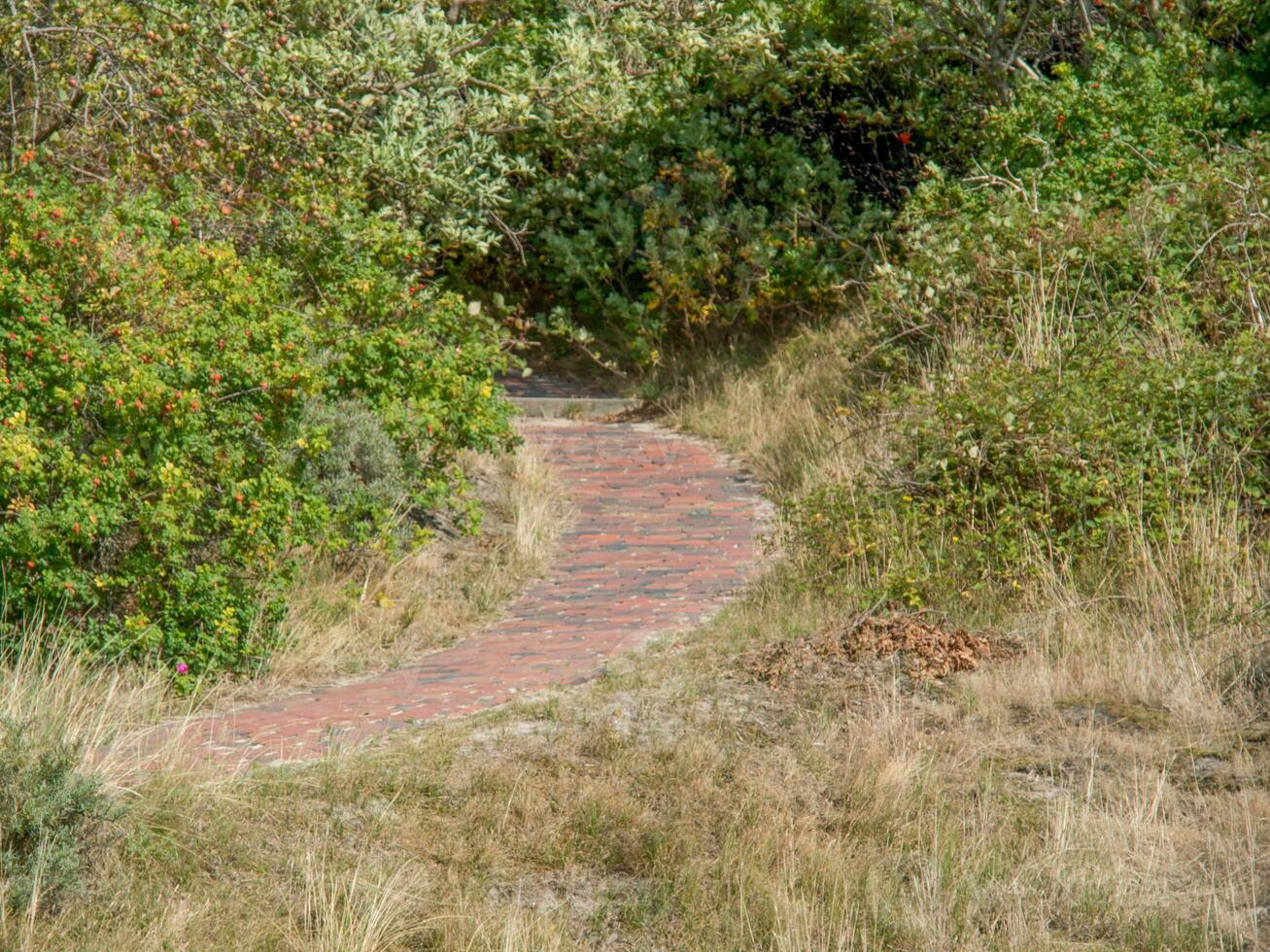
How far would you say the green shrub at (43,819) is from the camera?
15.4ft

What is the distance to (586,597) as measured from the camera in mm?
8508

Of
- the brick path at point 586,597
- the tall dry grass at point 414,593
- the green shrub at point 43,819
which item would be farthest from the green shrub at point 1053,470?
the green shrub at point 43,819

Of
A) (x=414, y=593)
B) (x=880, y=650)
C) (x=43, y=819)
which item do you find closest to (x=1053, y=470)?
(x=880, y=650)

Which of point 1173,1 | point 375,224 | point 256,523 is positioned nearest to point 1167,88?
point 1173,1

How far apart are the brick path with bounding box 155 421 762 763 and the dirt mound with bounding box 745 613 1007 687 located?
80cm

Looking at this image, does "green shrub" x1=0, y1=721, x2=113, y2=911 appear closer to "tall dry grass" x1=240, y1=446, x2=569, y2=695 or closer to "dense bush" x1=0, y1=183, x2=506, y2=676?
"dense bush" x1=0, y1=183, x2=506, y2=676

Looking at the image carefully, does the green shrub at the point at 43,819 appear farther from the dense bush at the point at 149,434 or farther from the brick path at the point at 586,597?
the dense bush at the point at 149,434

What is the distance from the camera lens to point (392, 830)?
17.0 ft

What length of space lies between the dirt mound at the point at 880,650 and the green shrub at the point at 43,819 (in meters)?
2.88

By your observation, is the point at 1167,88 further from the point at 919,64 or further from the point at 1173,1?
the point at 919,64

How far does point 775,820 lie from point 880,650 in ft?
5.88

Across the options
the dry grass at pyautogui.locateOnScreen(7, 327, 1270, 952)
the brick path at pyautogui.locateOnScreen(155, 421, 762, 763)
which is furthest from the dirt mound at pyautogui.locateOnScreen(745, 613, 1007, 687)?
the brick path at pyautogui.locateOnScreen(155, 421, 762, 763)

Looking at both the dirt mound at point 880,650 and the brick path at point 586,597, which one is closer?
the brick path at point 586,597

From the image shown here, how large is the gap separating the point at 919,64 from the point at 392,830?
11.1 m
